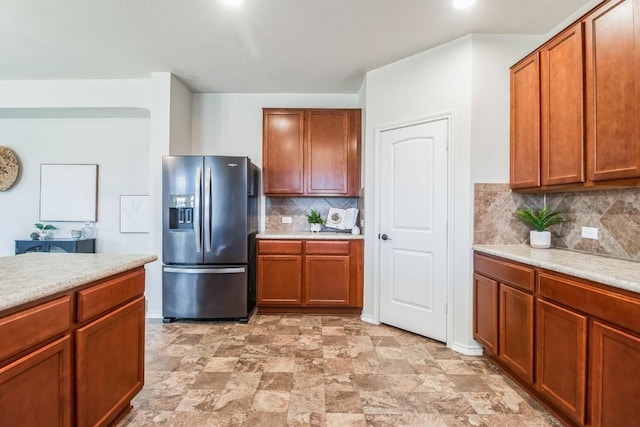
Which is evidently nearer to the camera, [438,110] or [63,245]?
[438,110]

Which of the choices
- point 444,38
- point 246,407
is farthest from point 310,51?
point 246,407

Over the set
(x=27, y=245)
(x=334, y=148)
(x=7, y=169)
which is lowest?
(x=27, y=245)

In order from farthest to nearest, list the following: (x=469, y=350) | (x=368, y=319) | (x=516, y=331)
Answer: (x=368, y=319) < (x=469, y=350) < (x=516, y=331)

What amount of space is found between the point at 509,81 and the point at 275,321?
3.19 m

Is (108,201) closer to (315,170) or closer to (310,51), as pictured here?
(315,170)

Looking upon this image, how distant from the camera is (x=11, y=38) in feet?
9.20

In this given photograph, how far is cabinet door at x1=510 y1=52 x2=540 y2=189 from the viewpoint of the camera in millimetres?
2320

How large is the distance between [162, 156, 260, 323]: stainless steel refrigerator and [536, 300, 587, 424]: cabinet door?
8.50 feet

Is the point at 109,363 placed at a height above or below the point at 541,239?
below

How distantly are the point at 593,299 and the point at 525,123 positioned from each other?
1482 mm

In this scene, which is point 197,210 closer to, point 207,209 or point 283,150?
point 207,209

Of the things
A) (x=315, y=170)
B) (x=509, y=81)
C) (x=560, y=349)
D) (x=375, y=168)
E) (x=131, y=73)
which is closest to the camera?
(x=560, y=349)

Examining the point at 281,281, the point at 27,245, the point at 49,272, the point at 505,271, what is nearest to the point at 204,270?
the point at 281,281

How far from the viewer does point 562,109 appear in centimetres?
209
